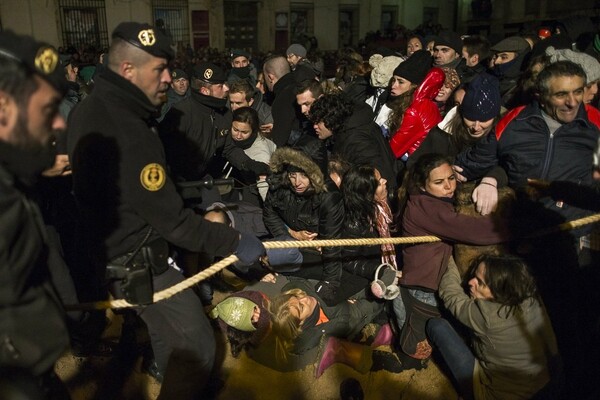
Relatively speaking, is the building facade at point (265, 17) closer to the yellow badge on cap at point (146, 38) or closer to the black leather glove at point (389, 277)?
the black leather glove at point (389, 277)

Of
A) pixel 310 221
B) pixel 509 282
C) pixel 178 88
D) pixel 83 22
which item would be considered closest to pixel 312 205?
pixel 310 221

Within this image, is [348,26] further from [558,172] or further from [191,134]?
[558,172]

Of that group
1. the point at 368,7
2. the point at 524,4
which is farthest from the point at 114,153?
the point at 524,4

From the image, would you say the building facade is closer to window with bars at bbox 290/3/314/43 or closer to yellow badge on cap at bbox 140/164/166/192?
window with bars at bbox 290/3/314/43

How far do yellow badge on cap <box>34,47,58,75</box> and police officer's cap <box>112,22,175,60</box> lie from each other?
77cm

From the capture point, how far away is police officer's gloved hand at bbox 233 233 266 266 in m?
2.96

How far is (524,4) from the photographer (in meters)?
24.5

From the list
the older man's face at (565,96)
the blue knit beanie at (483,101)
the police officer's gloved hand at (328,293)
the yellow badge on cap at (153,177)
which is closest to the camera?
the yellow badge on cap at (153,177)

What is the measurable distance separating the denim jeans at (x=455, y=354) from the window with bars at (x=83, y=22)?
61.1ft

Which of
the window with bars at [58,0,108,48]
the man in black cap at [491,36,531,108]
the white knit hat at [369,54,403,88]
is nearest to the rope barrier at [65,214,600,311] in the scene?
the white knit hat at [369,54,403,88]

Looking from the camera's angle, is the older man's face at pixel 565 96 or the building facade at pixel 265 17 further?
the building facade at pixel 265 17

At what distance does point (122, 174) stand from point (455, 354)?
8.20ft

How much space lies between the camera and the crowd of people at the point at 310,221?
2.01 m

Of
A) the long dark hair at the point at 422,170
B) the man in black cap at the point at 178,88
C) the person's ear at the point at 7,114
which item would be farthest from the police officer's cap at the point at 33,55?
the man in black cap at the point at 178,88
